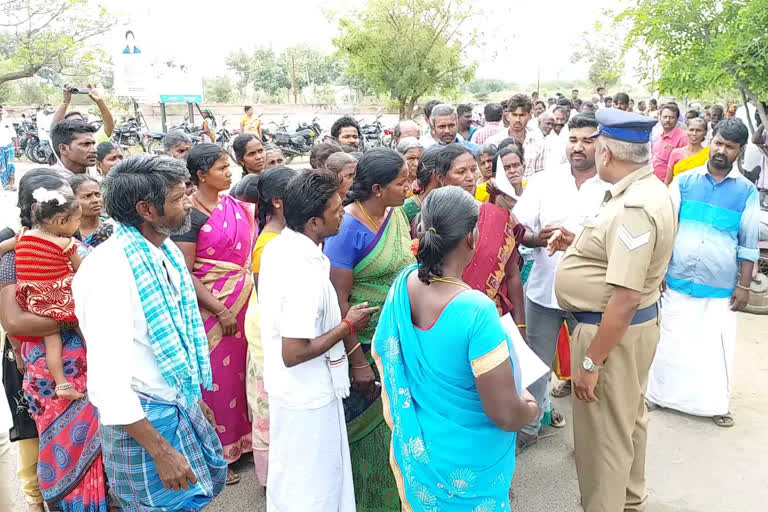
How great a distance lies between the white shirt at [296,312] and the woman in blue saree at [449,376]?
0.27 meters

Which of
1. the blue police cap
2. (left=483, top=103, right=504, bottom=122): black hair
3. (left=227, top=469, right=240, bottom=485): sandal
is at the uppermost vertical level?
(left=483, top=103, right=504, bottom=122): black hair

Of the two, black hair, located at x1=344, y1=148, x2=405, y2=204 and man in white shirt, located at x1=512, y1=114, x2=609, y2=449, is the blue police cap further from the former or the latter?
black hair, located at x1=344, y1=148, x2=405, y2=204

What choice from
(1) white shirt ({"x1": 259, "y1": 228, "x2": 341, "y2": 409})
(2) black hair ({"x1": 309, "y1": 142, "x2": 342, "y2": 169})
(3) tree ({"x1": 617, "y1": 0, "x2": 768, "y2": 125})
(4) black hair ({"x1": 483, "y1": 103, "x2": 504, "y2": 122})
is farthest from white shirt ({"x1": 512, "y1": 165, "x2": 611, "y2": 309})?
(4) black hair ({"x1": 483, "y1": 103, "x2": 504, "y2": 122})

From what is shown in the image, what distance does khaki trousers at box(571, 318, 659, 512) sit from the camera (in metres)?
2.51

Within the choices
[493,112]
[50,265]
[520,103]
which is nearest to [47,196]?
[50,265]

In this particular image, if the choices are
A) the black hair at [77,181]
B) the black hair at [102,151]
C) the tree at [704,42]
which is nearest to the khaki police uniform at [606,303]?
the black hair at [77,181]

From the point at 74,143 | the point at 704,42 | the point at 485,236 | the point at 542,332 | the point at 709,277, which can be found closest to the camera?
the point at 485,236

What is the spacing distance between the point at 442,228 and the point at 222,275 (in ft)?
5.75

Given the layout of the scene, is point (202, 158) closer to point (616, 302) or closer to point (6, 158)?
point (616, 302)

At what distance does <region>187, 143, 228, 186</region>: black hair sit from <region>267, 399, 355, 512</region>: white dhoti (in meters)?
1.44

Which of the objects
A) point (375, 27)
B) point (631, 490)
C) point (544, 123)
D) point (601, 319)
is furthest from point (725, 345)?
point (375, 27)

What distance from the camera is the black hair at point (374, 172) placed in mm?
2508

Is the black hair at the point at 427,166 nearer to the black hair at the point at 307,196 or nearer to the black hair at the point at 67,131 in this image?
the black hair at the point at 307,196

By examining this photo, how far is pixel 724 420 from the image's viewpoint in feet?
12.2
